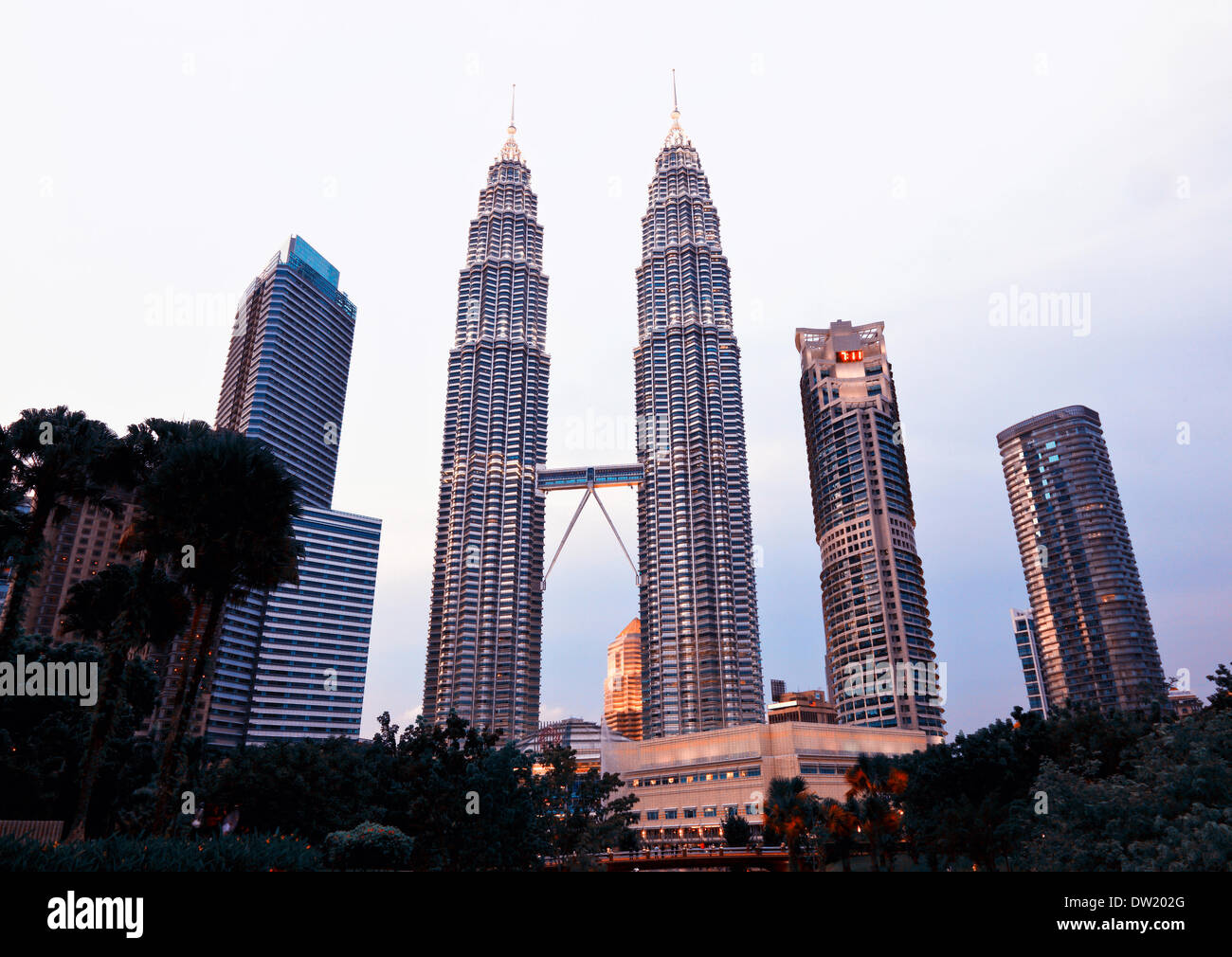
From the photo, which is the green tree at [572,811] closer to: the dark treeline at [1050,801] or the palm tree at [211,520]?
the dark treeline at [1050,801]

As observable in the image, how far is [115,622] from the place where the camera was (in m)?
33.4

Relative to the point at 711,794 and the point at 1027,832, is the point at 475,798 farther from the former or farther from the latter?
the point at 711,794

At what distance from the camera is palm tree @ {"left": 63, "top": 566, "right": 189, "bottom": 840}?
3053 centimetres

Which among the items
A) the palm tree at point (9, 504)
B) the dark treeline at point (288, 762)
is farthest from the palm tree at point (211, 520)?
the palm tree at point (9, 504)

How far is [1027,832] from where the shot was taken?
47.7 metres

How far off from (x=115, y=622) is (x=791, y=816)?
209 ft

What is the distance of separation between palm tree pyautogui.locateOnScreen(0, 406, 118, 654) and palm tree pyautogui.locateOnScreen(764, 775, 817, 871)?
65.0m

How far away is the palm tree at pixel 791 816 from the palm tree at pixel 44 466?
65001mm

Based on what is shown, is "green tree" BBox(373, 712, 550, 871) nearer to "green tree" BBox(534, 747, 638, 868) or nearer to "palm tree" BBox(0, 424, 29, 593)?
"green tree" BBox(534, 747, 638, 868)

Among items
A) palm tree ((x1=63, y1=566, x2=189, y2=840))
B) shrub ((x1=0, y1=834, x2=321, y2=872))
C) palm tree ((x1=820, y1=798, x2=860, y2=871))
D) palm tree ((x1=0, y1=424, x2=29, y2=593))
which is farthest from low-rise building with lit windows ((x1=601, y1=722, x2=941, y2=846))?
shrub ((x1=0, y1=834, x2=321, y2=872))

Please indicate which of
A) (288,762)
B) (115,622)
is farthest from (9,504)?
(288,762)

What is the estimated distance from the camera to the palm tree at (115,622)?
1202 inches
